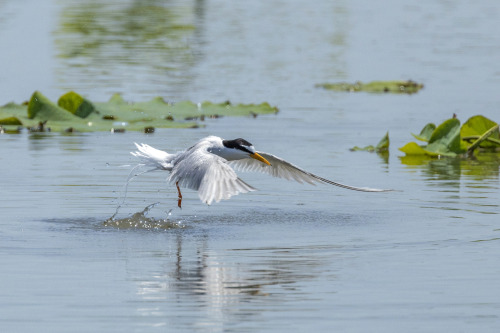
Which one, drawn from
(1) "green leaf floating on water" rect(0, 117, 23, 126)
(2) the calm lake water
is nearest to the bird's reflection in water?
(2) the calm lake water

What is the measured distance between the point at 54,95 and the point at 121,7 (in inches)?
1026

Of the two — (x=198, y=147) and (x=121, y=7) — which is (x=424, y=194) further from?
(x=121, y=7)

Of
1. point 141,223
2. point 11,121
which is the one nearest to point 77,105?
point 11,121

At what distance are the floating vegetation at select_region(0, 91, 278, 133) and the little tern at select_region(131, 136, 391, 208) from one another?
5415mm

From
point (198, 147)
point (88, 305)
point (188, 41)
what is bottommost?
point (88, 305)

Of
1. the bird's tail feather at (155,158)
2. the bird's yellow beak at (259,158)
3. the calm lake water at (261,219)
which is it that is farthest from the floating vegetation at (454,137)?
the bird's tail feather at (155,158)

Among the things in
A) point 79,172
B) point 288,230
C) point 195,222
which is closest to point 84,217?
point 195,222

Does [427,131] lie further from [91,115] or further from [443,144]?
[91,115]

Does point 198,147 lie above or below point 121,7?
below

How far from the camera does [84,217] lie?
11617 mm

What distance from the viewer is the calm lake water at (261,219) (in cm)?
798

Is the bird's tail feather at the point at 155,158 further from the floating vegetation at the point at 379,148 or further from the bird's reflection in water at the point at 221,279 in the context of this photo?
the floating vegetation at the point at 379,148

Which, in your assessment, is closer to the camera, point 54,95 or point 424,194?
point 424,194

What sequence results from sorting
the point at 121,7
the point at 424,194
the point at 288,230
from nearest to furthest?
the point at 288,230 → the point at 424,194 → the point at 121,7
